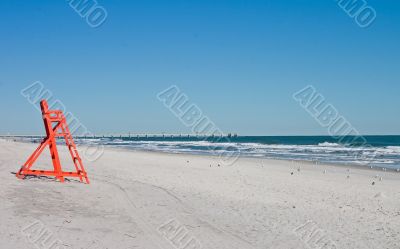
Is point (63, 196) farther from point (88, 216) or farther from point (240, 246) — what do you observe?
point (240, 246)

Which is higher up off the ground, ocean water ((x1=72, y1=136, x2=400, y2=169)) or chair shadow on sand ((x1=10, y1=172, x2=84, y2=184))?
ocean water ((x1=72, y1=136, x2=400, y2=169))

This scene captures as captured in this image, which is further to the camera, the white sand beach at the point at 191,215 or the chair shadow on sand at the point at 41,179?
the chair shadow on sand at the point at 41,179

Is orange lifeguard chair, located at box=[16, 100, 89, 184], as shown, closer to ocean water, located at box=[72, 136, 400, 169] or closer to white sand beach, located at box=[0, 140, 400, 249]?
white sand beach, located at box=[0, 140, 400, 249]

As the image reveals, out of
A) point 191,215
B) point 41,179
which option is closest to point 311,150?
point 41,179

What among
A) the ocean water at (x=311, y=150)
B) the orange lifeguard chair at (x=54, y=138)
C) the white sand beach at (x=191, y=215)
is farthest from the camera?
the ocean water at (x=311, y=150)

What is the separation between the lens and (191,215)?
399 inches

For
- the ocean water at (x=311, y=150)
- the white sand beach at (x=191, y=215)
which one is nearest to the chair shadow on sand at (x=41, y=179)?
the white sand beach at (x=191, y=215)

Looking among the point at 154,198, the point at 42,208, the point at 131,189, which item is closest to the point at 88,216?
the point at 42,208

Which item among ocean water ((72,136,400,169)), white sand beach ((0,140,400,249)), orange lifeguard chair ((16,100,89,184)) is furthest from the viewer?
ocean water ((72,136,400,169))

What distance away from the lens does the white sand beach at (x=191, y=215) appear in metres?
7.72

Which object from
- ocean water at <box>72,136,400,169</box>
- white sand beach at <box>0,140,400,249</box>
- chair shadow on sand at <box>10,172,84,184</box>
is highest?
ocean water at <box>72,136,400,169</box>

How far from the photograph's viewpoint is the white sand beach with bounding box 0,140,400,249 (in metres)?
7.72

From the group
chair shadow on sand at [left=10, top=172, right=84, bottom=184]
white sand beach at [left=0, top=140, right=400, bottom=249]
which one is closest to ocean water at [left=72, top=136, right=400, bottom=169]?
white sand beach at [left=0, top=140, right=400, bottom=249]

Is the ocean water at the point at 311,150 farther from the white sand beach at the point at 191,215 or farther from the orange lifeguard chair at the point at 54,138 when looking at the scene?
the orange lifeguard chair at the point at 54,138
